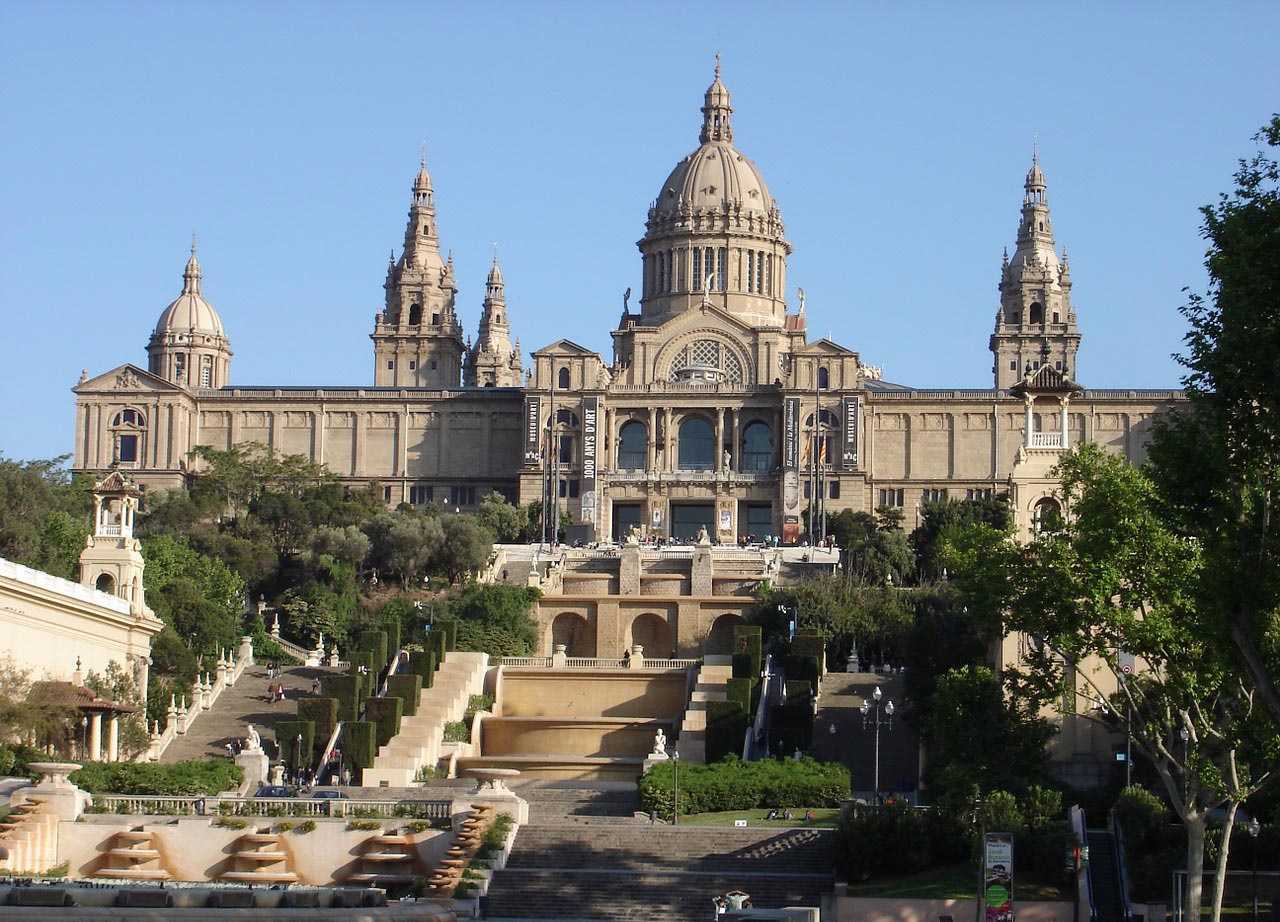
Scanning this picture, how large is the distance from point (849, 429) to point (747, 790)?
68428 mm

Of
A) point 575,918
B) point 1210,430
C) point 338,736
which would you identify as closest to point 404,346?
point 338,736

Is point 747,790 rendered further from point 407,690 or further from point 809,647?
point 809,647

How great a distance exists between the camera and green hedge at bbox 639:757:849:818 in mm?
69625

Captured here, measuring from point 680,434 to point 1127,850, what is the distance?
274ft

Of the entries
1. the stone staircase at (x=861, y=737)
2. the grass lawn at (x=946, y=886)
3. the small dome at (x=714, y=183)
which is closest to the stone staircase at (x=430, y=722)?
the stone staircase at (x=861, y=737)

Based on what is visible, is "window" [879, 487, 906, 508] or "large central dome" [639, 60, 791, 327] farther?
"large central dome" [639, 60, 791, 327]

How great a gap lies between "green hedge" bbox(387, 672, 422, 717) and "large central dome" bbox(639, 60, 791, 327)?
67.7 m

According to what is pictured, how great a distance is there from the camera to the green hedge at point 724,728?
80750mm

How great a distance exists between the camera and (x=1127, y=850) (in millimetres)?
58438

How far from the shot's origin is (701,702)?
8525cm

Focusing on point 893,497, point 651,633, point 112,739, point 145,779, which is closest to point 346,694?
point 112,739

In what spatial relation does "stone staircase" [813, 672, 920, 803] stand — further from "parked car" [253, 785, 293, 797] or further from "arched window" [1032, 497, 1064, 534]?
"parked car" [253, 785, 293, 797]

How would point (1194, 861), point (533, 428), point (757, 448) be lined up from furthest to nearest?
point (757, 448), point (533, 428), point (1194, 861)

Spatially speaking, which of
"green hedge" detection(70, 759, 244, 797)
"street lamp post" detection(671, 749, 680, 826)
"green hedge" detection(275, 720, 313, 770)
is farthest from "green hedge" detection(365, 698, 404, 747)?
"street lamp post" detection(671, 749, 680, 826)
